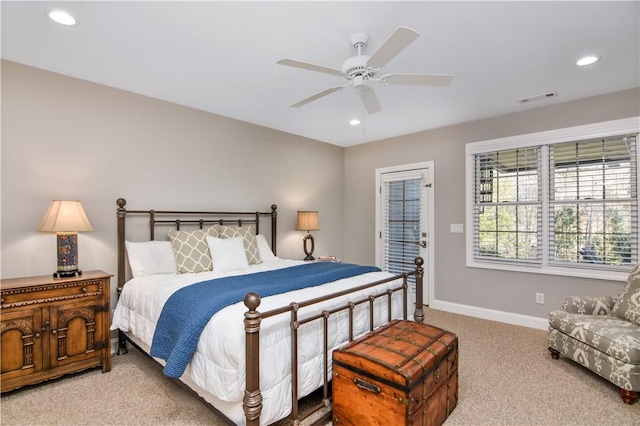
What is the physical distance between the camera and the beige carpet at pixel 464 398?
2131mm

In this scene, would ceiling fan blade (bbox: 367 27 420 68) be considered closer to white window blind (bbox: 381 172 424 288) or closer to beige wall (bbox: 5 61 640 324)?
beige wall (bbox: 5 61 640 324)

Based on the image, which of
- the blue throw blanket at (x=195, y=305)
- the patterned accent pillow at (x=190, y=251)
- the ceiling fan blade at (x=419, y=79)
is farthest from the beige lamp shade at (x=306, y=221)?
the ceiling fan blade at (x=419, y=79)

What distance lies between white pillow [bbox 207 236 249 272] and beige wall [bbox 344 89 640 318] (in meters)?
2.67

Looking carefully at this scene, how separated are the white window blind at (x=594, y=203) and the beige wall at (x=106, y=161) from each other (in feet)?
11.6

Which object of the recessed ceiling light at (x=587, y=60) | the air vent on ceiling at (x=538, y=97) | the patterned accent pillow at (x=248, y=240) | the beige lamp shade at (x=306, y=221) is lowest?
the patterned accent pillow at (x=248, y=240)

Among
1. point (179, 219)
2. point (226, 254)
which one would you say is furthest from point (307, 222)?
point (179, 219)

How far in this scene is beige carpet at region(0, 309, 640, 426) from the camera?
2.13 m

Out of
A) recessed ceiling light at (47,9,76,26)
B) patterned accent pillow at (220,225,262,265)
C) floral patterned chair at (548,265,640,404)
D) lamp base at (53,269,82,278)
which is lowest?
floral patterned chair at (548,265,640,404)

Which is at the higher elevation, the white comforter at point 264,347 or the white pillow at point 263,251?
the white pillow at point 263,251

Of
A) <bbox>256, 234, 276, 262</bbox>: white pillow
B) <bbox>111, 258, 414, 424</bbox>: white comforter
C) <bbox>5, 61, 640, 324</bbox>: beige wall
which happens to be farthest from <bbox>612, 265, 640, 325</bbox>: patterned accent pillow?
<bbox>256, 234, 276, 262</bbox>: white pillow

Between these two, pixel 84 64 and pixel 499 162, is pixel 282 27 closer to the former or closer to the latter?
pixel 84 64

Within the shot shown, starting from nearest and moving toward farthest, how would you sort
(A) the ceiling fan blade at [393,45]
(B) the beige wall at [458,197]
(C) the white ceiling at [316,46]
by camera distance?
(A) the ceiling fan blade at [393,45], (C) the white ceiling at [316,46], (B) the beige wall at [458,197]

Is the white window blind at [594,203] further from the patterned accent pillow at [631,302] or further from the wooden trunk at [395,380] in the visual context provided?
the wooden trunk at [395,380]

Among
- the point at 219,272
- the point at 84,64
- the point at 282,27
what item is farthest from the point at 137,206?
the point at 282,27
